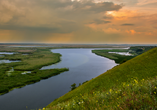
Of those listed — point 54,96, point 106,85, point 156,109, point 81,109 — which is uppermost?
point 156,109

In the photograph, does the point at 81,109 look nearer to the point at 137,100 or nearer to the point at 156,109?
the point at 137,100

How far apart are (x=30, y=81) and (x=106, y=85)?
2978 cm

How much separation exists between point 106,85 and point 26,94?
903 inches

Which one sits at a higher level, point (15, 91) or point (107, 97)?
point (107, 97)

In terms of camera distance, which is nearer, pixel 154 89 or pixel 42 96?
pixel 154 89

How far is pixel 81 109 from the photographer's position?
7539 mm

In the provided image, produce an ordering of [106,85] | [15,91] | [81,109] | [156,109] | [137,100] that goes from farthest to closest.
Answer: [15,91] < [106,85] < [81,109] < [137,100] < [156,109]

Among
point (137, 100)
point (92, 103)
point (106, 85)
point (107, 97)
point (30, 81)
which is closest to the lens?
point (137, 100)

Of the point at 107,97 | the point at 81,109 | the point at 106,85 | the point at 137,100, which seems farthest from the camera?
the point at 106,85

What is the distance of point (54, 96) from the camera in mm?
29906

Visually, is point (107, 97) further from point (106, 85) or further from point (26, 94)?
point (26, 94)

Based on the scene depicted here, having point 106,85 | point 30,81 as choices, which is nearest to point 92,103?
point 106,85

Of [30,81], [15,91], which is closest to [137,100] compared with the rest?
[15,91]

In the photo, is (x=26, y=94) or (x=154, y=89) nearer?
(x=154, y=89)
